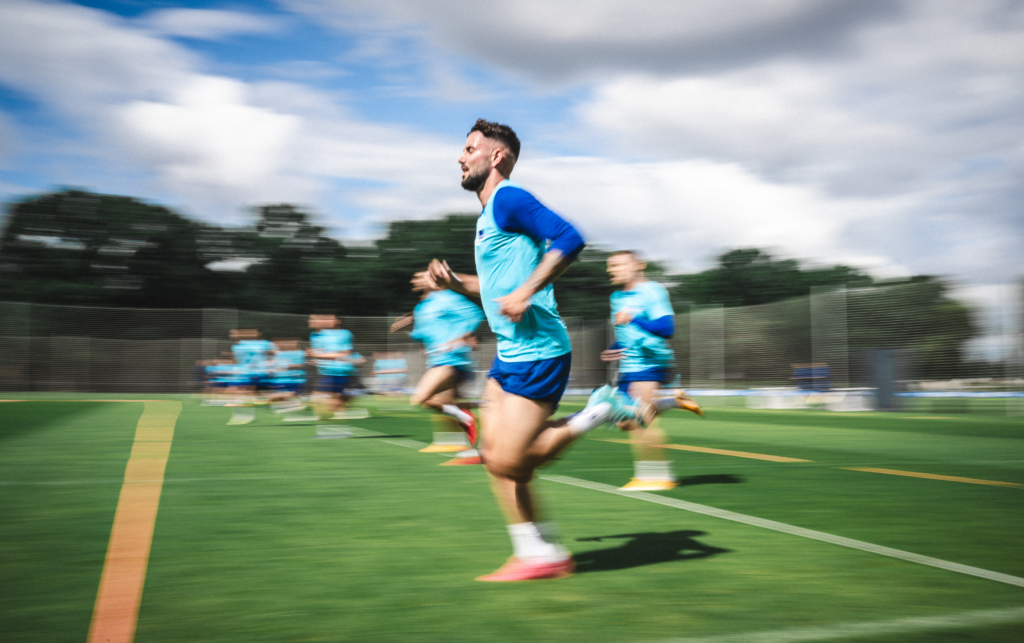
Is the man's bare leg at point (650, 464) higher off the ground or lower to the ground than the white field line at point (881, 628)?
higher

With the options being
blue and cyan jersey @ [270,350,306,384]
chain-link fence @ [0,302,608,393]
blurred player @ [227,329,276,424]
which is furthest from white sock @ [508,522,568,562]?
chain-link fence @ [0,302,608,393]

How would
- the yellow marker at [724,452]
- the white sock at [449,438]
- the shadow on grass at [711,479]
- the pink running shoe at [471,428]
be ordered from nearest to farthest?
the shadow on grass at [711,479]
the pink running shoe at [471,428]
the yellow marker at [724,452]
the white sock at [449,438]

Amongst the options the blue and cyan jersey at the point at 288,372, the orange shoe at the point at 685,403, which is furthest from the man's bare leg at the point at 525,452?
the blue and cyan jersey at the point at 288,372

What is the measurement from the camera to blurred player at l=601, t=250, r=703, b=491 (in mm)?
6438

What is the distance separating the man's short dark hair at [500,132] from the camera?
3693 mm

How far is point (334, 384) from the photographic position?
42.1 ft

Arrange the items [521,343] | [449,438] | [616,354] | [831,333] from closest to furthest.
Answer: [521,343]
[616,354]
[449,438]
[831,333]

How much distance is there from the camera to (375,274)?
69000mm

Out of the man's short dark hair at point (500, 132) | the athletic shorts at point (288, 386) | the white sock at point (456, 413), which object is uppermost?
the man's short dark hair at point (500, 132)

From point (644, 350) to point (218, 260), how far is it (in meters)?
73.8

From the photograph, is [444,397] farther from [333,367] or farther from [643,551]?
[643,551]

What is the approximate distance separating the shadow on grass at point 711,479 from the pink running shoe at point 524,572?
3361 millimetres

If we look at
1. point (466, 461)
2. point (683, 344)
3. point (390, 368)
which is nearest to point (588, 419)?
point (466, 461)

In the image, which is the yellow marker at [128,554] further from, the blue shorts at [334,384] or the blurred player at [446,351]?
the blue shorts at [334,384]
